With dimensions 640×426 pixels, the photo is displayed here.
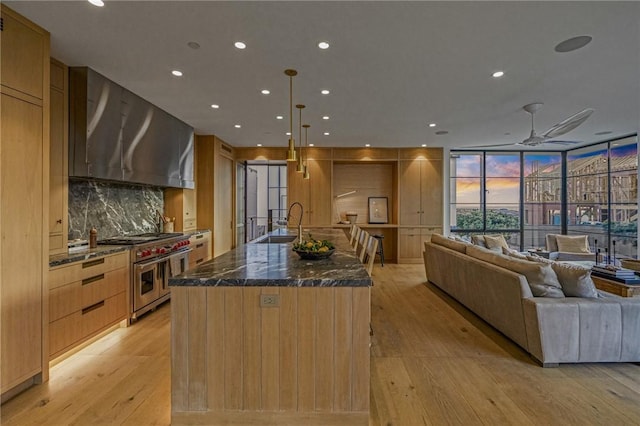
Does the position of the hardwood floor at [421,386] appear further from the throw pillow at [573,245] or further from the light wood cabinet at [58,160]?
the throw pillow at [573,245]

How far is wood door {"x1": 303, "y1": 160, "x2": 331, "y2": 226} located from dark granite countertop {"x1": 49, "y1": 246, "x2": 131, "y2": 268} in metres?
4.52

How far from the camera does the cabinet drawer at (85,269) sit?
2551mm

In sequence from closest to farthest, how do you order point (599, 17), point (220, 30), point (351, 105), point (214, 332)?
point (214, 332) < point (599, 17) < point (220, 30) < point (351, 105)

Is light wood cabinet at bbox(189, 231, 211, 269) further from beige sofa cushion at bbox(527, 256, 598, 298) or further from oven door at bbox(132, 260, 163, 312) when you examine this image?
beige sofa cushion at bbox(527, 256, 598, 298)

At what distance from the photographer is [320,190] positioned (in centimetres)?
745

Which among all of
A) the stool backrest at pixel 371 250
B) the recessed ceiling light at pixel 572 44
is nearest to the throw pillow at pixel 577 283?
the stool backrest at pixel 371 250

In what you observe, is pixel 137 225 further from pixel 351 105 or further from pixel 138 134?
pixel 351 105

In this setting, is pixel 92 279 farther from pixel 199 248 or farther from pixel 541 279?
pixel 541 279

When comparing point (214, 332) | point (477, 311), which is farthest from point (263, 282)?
point (477, 311)

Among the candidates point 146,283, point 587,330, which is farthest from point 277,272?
point 587,330

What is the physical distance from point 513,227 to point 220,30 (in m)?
8.35

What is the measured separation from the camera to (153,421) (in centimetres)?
195

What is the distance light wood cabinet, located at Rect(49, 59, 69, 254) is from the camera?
9.18ft

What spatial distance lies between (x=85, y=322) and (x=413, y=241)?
6408mm
